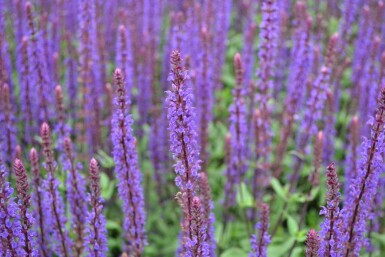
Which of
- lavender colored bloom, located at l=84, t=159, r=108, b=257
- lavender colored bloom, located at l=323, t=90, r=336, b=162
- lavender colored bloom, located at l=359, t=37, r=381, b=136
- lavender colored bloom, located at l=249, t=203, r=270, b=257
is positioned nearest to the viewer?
lavender colored bloom, located at l=84, t=159, r=108, b=257

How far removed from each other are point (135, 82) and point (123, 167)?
16.1ft

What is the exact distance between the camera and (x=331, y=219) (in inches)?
164

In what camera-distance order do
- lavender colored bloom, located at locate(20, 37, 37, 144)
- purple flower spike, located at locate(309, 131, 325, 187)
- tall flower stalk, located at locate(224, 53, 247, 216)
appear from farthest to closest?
lavender colored bloom, located at locate(20, 37, 37, 144) → tall flower stalk, located at locate(224, 53, 247, 216) → purple flower spike, located at locate(309, 131, 325, 187)

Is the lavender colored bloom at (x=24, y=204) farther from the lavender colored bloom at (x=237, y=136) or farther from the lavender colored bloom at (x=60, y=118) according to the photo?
the lavender colored bloom at (x=237, y=136)

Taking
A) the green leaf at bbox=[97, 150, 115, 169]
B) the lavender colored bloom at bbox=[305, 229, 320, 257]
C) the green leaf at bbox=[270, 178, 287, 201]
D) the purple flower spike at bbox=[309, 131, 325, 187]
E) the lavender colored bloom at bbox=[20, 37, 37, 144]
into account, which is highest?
the lavender colored bloom at bbox=[20, 37, 37, 144]

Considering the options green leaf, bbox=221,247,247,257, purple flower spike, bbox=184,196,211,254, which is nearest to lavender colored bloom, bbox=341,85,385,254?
purple flower spike, bbox=184,196,211,254

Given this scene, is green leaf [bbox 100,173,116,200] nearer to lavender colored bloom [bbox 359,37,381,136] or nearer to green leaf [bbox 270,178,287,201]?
green leaf [bbox 270,178,287,201]

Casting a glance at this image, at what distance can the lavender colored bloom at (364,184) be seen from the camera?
169 inches

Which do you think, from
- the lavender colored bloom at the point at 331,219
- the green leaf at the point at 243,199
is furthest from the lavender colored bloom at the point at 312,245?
the green leaf at the point at 243,199

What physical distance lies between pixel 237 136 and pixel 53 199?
9.21ft

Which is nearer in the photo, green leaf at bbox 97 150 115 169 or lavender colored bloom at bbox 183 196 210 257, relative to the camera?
lavender colored bloom at bbox 183 196 210 257

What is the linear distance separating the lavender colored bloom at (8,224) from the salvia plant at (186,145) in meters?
0.01

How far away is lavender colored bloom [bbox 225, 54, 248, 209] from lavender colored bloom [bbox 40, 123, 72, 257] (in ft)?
8.12

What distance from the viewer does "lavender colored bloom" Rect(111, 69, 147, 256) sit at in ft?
15.8
